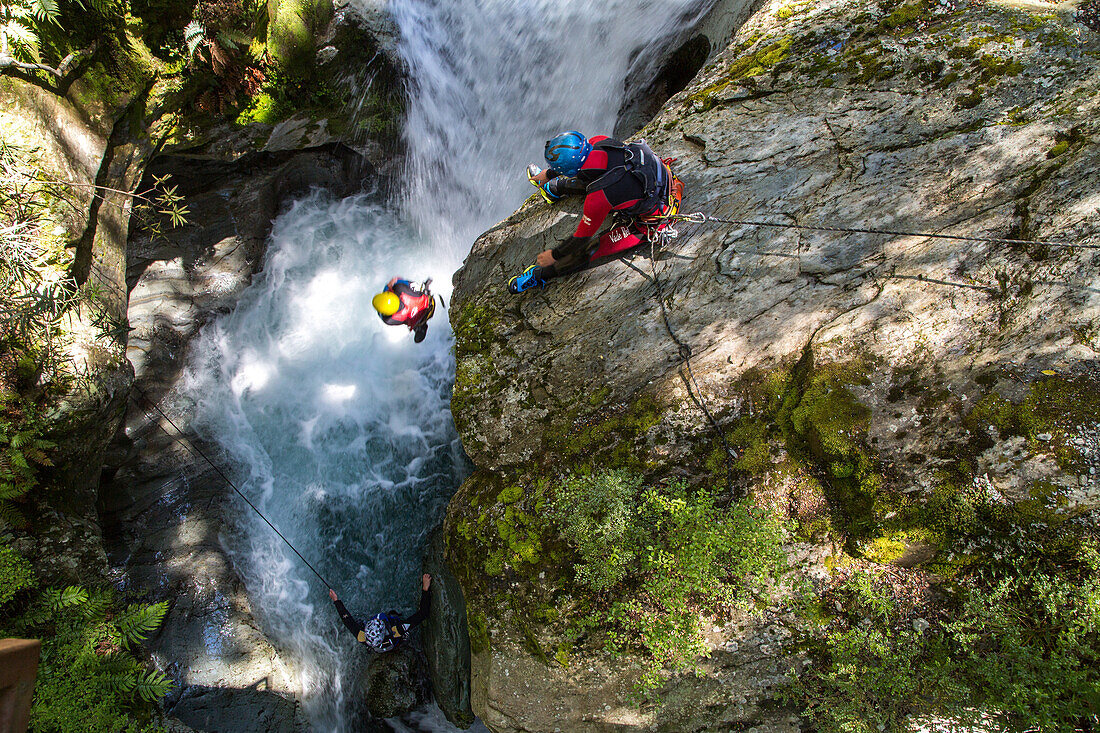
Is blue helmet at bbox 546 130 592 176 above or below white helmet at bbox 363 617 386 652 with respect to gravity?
above

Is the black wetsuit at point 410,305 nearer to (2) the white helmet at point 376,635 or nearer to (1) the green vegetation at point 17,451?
(1) the green vegetation at point 17,451

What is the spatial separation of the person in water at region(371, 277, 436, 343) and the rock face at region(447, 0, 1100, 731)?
1261 mm

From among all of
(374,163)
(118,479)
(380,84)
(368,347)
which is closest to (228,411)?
(118,479)

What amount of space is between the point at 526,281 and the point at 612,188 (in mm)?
1668

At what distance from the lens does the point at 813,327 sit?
4.64 m

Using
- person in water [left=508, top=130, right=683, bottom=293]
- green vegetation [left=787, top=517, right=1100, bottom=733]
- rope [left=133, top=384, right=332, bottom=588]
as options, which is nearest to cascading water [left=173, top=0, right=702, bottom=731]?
rope [left=133, top=384, right=332, bottom=588]

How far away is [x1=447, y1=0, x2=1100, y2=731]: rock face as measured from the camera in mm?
3934

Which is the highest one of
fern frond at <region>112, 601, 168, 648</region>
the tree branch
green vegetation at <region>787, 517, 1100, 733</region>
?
the tree branch

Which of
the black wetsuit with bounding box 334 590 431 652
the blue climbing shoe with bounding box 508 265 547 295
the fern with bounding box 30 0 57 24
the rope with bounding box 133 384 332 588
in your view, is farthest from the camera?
the rope with bounding box 133 384 332 588

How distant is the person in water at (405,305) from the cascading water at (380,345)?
192 centimetres

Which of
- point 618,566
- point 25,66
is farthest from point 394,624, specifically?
point 25,66

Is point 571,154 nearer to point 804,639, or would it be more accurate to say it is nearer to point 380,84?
point 804,639

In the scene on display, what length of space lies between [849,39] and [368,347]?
31.3 feet

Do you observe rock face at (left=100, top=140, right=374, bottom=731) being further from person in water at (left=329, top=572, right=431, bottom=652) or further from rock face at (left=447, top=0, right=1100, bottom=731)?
rock face at (left=447, top=0, right=1100, bottom=731)
